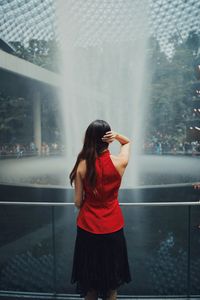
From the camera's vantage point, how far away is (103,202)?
2121 mm

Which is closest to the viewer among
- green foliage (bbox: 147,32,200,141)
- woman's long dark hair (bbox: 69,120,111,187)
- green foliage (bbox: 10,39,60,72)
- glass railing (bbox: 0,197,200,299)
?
woman's long dark hair (bbox: 69,120,111,187)

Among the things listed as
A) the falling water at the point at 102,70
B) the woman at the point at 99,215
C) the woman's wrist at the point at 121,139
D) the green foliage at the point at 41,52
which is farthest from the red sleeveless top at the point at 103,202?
the green foliage at the point at 41,52

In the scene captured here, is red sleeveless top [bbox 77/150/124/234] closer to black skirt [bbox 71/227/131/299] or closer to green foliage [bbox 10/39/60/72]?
black skirt [bbox 71/227/131/299]

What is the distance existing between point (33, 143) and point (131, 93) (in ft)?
45.7

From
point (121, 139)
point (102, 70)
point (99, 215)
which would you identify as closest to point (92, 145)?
point (121, 139)

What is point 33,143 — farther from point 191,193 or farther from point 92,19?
point 191,193

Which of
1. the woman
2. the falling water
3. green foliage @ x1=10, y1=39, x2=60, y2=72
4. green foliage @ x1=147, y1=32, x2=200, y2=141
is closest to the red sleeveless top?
the woman

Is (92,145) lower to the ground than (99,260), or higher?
higher

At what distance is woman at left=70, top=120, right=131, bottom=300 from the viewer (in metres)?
2.04

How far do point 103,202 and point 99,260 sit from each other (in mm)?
461

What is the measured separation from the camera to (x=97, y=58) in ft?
65.2

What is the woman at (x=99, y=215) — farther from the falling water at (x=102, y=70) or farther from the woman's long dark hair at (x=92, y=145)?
the falling water at (x=102, y=70)

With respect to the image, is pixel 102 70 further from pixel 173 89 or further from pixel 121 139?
pixel 173 89

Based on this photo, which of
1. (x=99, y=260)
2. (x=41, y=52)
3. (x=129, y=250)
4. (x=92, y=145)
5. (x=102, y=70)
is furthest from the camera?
(x=41, y=52)
